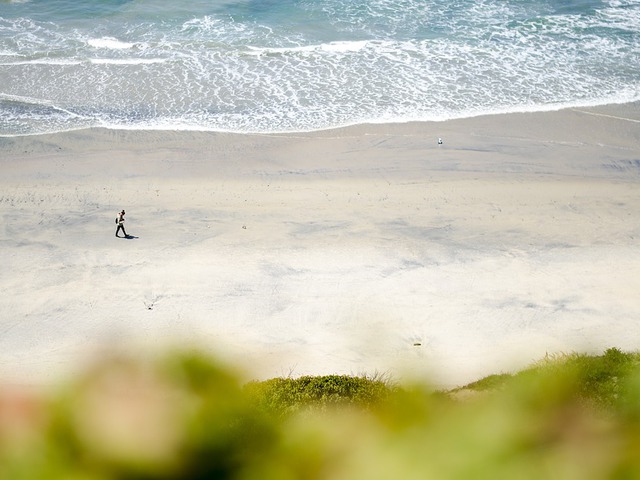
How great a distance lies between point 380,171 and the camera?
801 inches

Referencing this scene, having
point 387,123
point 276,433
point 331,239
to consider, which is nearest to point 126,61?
point 387,123

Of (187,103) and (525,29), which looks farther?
(525,29)

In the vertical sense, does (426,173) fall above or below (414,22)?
below

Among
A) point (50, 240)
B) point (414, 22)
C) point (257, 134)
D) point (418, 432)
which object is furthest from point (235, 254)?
point (414, 22)

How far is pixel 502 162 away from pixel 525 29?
12.2 m

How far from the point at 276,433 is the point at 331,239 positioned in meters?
16.2

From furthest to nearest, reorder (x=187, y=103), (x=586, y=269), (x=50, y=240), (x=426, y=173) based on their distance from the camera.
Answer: (x=187, y=103) → (x=426, y=173) → (x=50, y=240) → (x=586, y=269)

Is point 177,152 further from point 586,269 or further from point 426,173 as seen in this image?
point 586,269

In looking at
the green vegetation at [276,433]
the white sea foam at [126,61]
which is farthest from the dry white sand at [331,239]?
the green vegetation at [276,433]

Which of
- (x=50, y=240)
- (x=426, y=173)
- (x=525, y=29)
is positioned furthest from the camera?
(x=525, y=29)

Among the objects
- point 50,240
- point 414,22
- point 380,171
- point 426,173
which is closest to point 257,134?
point 380,171

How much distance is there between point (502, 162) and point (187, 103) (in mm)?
12094

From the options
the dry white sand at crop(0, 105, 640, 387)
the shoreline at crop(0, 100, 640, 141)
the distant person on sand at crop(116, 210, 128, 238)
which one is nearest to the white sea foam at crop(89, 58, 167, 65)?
the shoreline at crop(0, 100, 640, 141)

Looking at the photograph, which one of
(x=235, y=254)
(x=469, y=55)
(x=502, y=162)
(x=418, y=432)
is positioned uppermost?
(x=418, y=432)
